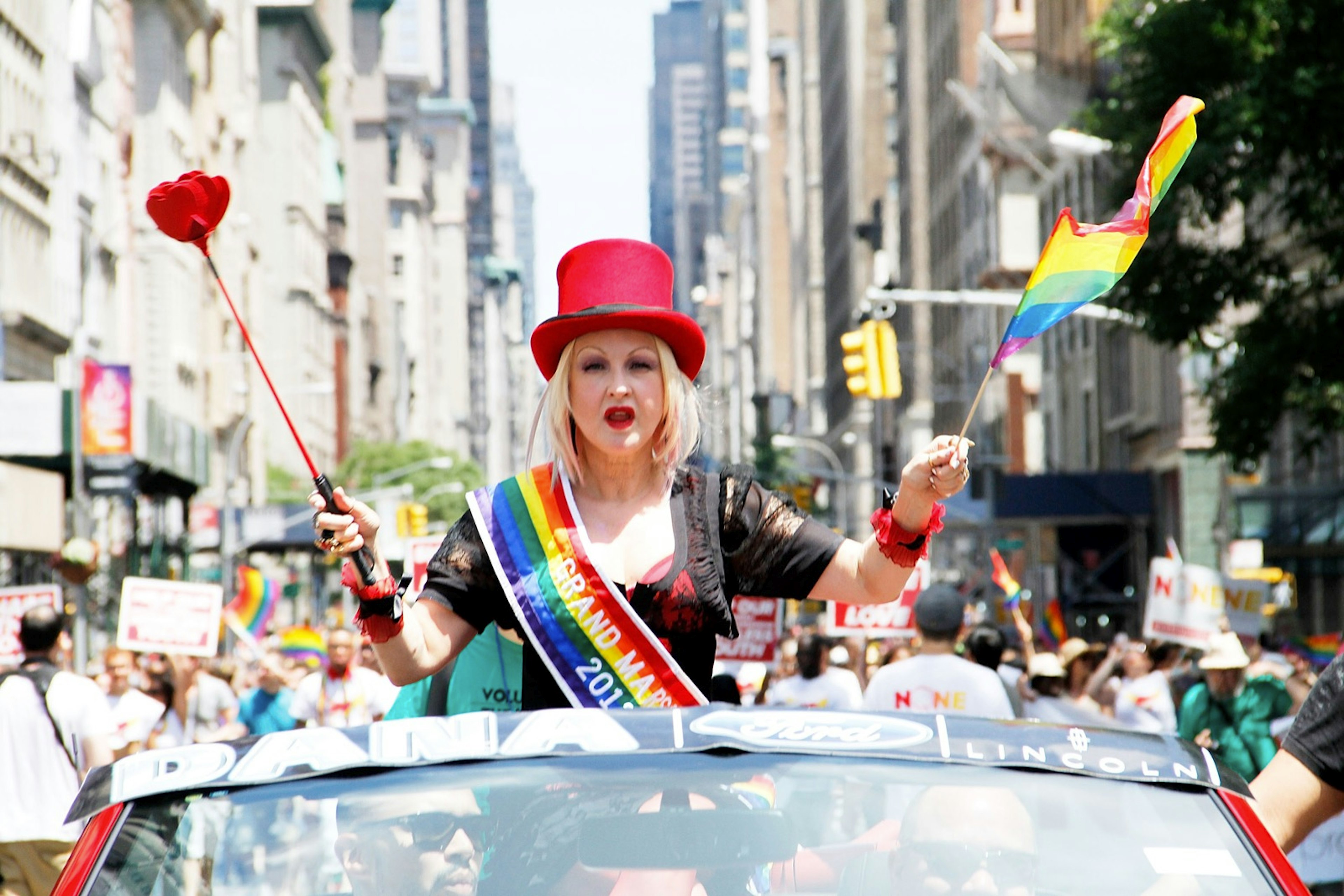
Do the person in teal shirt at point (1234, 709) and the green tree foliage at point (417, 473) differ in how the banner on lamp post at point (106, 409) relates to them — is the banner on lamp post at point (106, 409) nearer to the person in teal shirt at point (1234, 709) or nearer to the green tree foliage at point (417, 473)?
the person in teal shirt at point (1234, 709)

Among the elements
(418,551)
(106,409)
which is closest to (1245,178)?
(418,551)

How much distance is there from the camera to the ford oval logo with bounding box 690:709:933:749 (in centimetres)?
304

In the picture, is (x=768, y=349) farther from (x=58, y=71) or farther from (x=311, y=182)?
(x=58, y=71)

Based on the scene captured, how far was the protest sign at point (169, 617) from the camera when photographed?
18.6 metres

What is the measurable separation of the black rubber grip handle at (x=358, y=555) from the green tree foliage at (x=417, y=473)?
8493 cm

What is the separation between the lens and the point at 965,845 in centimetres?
296

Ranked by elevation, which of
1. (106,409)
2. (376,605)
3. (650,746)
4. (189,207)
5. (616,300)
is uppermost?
(106,409)

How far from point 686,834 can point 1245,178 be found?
1853cm

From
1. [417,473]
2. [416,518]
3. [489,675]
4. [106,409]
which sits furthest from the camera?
[417,473]

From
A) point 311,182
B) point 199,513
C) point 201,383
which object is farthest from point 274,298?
point 199,513

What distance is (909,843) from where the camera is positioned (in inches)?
116

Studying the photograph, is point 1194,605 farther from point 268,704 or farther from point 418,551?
point 268,704

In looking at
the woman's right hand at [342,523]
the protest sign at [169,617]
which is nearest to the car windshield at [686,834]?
the woman's right hand at [342,523]

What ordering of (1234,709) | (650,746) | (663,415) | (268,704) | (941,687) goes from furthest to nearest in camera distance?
(268,704)
(1234,709)
(941,687)
(663,415)
(650,746)
